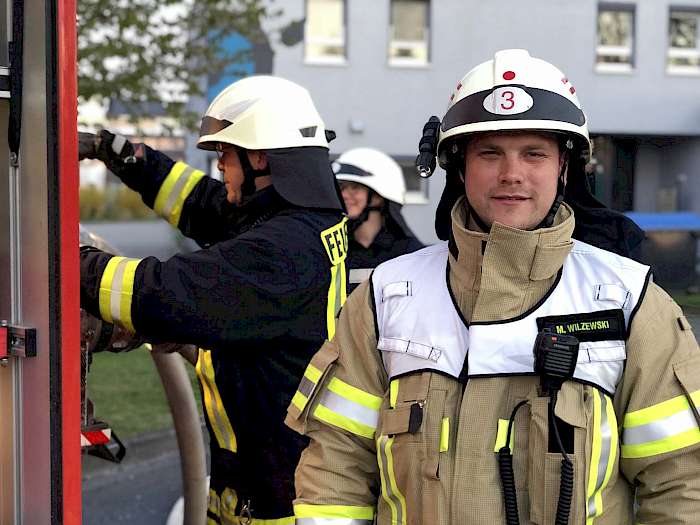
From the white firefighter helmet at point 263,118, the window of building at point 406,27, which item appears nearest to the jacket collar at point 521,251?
the white firefighter helmet at point 263,118

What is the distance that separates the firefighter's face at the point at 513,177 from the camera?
6.53 feet

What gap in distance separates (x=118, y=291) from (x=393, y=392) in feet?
2.91

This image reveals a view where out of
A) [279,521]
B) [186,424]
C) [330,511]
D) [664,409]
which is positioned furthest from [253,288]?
[186,424]

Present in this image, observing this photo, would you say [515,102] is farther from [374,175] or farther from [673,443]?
[374,175]

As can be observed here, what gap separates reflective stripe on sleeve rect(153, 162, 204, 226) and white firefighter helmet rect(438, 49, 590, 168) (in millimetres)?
1557

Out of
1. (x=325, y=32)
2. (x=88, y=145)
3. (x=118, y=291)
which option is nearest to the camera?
(x=118, y=291)

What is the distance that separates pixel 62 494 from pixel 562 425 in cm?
114

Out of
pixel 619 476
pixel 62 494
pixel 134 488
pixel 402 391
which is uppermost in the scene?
pixel 402 391

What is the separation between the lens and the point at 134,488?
19.9ft

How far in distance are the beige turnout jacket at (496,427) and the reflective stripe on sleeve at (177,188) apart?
1.58 meters

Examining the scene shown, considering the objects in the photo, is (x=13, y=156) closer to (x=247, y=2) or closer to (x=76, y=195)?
(x=76, y=195)

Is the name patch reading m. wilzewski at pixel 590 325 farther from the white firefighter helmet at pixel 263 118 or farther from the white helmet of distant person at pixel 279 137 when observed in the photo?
the white firefighter helmet at pixel 263 118

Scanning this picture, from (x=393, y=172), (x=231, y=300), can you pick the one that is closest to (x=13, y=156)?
(x=231, y=300)

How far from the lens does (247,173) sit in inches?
119
